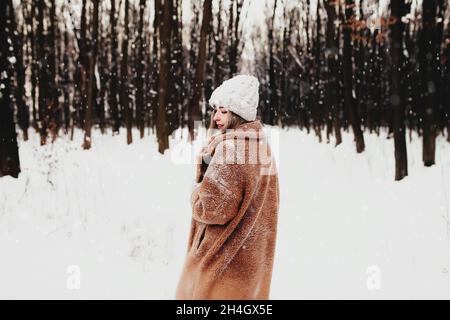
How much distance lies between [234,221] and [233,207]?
11cm

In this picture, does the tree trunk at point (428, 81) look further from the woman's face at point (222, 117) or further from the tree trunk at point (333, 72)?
the woman's face at point (222, 117)

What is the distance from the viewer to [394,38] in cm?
961

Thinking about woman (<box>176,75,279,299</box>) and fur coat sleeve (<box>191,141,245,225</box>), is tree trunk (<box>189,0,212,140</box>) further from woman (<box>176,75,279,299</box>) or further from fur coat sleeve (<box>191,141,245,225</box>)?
fur coat sleeve (<box>191,141,245,225</box>)

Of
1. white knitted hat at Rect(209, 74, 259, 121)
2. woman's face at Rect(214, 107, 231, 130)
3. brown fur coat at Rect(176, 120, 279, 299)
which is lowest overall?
brown fur coat at Rect(176, 120, 279, 299)

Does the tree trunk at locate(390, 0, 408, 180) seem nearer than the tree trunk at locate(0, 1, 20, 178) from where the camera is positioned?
No

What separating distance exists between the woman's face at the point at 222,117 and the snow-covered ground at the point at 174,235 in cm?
276

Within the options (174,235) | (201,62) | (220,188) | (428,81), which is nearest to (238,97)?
(220,188)

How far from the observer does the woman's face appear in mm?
2457

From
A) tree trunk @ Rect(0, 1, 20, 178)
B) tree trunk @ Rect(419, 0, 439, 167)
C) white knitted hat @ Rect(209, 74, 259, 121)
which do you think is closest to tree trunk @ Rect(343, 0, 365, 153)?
tree trunk @ Rect(419, 0, 439, 167)

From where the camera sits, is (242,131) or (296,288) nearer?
(242,131)

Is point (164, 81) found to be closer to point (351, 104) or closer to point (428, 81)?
point (351, 104)
